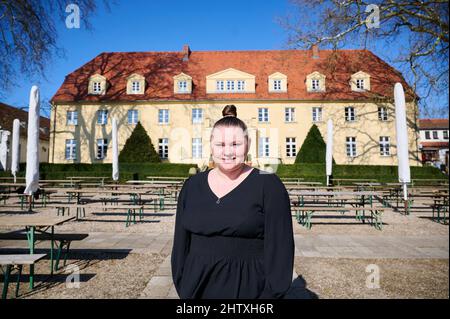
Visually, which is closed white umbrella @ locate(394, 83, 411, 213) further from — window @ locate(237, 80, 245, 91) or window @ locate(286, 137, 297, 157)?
window @ locate(237, 80, 245, 91)

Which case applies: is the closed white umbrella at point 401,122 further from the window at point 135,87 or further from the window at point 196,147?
the window at point 135,87

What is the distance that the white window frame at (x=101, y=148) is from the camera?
28.5 m

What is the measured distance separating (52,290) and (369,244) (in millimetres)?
5941

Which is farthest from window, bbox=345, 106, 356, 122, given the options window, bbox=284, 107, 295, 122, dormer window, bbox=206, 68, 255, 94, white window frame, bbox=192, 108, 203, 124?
white window frame, bbox=192, 108, 203, 124

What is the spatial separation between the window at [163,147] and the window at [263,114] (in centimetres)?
956

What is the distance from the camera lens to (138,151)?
2458 cm

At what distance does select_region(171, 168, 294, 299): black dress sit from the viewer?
1.59m

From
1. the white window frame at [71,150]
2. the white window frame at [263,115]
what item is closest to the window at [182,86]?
the white window frame at [263,115]

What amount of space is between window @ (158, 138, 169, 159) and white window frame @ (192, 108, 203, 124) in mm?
3376

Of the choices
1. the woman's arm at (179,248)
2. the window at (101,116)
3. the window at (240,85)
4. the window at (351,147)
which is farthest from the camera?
the window at (240,85)

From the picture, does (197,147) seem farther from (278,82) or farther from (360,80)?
(360,80)

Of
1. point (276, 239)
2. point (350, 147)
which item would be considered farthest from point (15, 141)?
point (350, 147)

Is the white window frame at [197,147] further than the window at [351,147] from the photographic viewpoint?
No

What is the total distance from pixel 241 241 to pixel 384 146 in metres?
30.7
